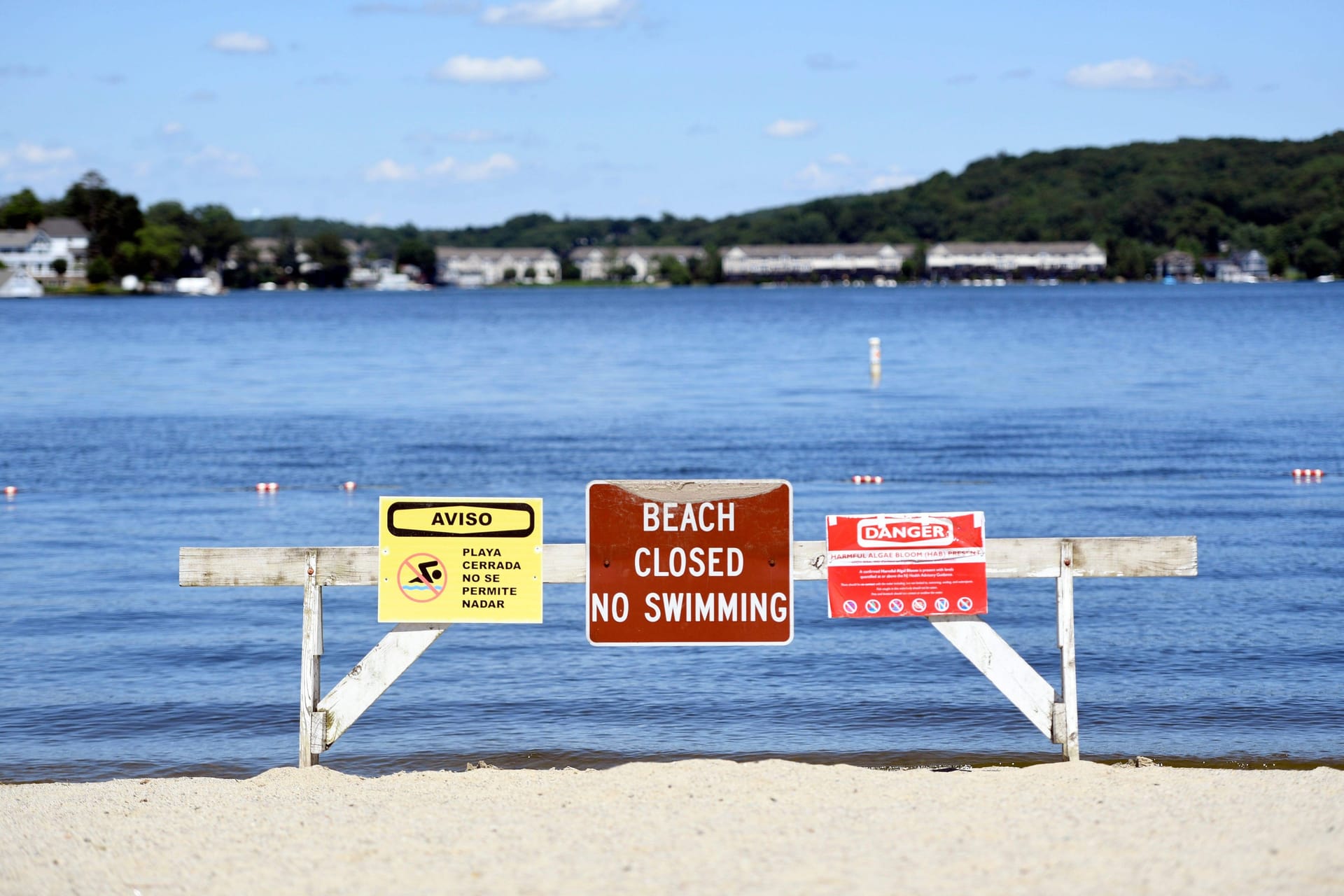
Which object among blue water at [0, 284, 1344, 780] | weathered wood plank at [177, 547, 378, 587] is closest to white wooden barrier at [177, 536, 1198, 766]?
weathered wood plank at [177, 547, 378, 587]

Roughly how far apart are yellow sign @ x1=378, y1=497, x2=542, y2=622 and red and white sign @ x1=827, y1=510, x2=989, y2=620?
173 centimetres

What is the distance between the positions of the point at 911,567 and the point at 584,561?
1.86 meters

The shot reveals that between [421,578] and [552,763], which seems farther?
[552,763]

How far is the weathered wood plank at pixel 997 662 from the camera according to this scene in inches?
339

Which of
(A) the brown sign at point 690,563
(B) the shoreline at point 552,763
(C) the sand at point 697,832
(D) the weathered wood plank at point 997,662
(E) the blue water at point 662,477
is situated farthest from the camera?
(E) the blue water at point 662,477

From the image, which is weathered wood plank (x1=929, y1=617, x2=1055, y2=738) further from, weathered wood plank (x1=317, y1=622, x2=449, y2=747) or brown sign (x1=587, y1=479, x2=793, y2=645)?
weathered wood plank (x1=317, y1=622, x2=449, y2=747)

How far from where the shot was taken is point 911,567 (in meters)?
8.61

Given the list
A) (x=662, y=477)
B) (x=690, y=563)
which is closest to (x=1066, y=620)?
(x=690, y=563)

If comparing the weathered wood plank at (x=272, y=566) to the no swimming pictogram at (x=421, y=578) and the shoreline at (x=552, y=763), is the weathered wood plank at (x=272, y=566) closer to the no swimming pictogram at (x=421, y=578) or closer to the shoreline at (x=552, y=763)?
the no swimming pictogram at (x=421, y=578)

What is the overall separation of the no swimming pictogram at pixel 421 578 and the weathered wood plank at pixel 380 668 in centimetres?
17

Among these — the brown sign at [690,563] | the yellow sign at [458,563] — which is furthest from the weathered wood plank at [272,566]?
the brown sign at [690,563]

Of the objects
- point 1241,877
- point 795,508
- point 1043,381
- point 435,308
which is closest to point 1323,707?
point 1241,877

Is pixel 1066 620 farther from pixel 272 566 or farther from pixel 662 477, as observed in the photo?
pixel 662 477

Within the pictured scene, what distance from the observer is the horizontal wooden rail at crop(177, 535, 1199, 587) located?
337 inches
